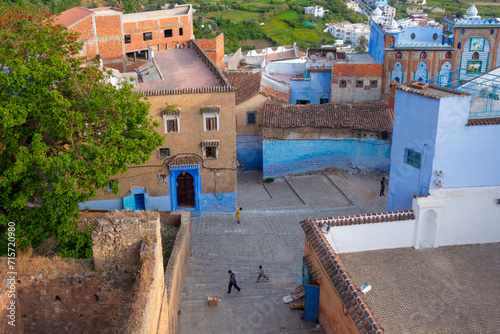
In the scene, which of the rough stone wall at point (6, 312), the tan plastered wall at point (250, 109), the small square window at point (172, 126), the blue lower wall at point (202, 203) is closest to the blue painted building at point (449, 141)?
the blue lower wall at point (202, 203)

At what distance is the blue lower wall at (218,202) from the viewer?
24969mm

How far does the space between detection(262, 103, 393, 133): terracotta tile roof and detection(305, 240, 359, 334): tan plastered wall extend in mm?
14173

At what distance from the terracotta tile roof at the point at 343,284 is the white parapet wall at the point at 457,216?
3.67 meters

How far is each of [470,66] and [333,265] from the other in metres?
28.9

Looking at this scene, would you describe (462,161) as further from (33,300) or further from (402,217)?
(33,300)

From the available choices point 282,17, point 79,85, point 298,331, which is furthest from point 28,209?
point 282,17

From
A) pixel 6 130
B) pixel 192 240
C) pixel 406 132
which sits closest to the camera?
pixel 6 130

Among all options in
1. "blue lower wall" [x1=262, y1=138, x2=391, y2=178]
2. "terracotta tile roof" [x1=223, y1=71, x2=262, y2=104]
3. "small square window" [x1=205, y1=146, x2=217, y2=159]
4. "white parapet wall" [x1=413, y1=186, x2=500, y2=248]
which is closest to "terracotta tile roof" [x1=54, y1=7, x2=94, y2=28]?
"terracotta tile roof" [x1=223, y1=71, x2=262, y2=104]

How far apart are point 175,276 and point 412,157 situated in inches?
368

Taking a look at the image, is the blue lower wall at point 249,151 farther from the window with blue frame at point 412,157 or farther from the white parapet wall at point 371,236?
the white parapet wall at point 371,236

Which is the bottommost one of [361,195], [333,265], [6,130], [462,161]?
[361,195]

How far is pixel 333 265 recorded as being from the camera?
1430cm

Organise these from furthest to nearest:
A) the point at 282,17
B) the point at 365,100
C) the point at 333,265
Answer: the point at 282,17 < the point at 365,100 < the point at 333,265

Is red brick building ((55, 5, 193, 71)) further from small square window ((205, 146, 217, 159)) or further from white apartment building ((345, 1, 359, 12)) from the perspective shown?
white apartment building ((345, 1, 359, 12))
